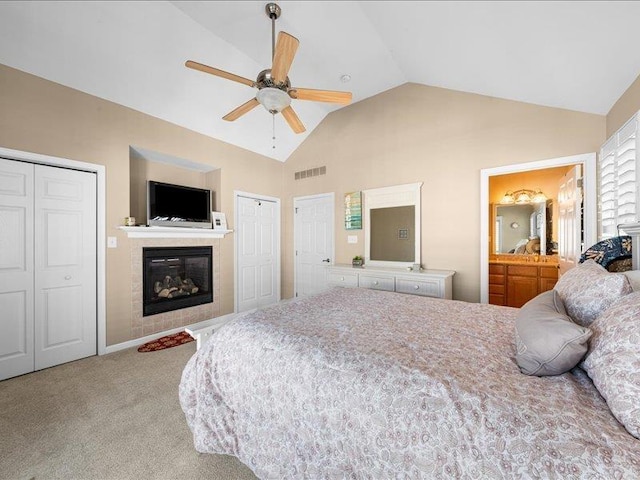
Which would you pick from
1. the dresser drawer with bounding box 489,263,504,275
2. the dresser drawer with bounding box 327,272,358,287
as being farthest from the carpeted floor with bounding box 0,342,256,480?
the dresser drawer with bounding box 489,263,504,275

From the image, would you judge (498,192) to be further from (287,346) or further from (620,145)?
(287,346)

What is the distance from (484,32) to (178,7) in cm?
271

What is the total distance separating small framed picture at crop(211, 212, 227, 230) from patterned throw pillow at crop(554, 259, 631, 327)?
3788 millimetres

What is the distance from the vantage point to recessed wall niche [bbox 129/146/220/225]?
3.43m

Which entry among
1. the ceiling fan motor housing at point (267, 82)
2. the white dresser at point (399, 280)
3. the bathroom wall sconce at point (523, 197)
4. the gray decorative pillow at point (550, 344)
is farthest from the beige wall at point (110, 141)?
the bathroom wall sconce at point (523, 197)

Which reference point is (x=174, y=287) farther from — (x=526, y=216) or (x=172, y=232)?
(x=526, y=216)

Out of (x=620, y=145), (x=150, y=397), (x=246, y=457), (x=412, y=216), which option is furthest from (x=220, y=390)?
(x=620, y=145)

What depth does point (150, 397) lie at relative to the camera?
2080 millimetres

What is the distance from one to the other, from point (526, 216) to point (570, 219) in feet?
4.69

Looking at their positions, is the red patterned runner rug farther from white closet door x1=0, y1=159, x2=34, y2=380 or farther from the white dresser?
the white dresser

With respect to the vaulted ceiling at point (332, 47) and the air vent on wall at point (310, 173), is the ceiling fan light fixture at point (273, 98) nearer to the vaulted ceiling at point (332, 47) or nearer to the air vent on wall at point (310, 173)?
the vaulted ceiling at point (332, 47)

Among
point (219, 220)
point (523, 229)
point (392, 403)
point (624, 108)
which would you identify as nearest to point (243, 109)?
point (219, 220)

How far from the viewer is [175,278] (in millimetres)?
3602

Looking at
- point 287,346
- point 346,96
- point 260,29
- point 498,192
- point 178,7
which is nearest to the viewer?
point 287,346
